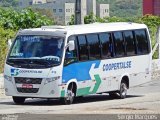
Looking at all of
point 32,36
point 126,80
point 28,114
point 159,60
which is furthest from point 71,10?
point 28,114

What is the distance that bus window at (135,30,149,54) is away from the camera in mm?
25362

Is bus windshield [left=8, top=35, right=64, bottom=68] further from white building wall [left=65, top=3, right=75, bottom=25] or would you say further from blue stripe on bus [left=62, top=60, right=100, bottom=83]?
white building wall [left=65, top=3, right=75, bottom=25]

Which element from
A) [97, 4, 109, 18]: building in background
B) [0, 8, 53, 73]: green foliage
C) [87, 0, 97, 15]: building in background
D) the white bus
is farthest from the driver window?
[97, 4, 109, 18]: building in background

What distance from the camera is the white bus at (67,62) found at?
20.8 metres

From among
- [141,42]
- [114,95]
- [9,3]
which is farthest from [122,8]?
[114,95]

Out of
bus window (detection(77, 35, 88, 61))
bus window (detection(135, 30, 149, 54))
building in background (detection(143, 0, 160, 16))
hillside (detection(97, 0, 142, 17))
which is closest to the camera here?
bus window (detection(77, 35, 88, 61))

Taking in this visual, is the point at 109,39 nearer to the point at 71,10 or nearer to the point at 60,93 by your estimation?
the point at 60,93

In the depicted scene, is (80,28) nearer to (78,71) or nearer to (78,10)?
(78,71)

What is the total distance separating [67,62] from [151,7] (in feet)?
167

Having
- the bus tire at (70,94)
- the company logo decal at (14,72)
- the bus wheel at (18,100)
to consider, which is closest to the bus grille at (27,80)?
the company logo decal at (14,72)

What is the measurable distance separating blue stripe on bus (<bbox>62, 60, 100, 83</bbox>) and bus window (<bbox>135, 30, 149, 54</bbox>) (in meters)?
3.02

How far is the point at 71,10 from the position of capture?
44.3 meters

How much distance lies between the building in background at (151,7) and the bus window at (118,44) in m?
45.7

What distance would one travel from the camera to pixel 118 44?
949 inches
